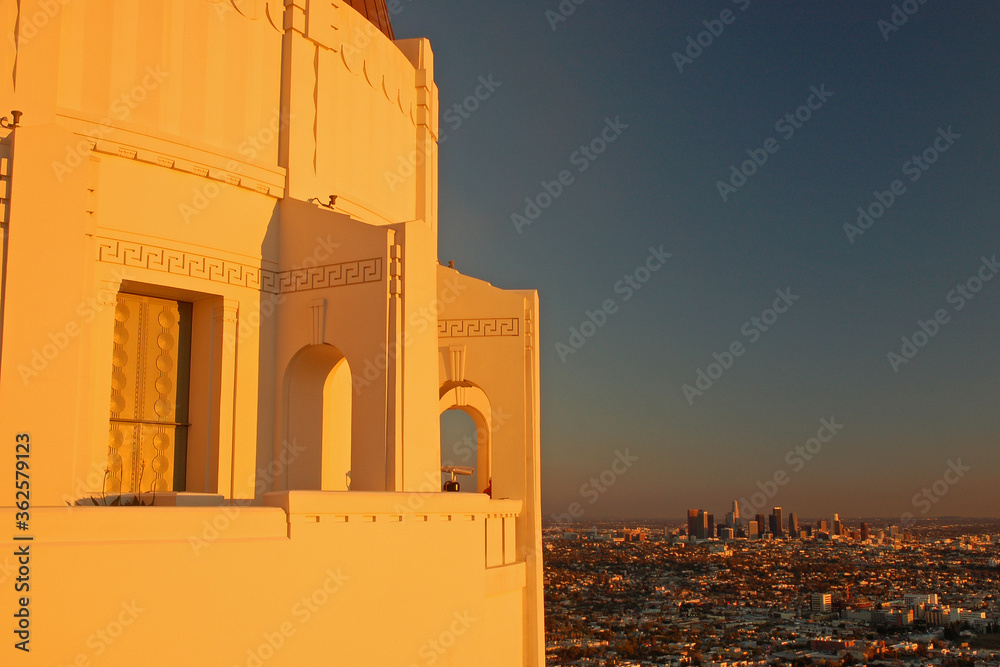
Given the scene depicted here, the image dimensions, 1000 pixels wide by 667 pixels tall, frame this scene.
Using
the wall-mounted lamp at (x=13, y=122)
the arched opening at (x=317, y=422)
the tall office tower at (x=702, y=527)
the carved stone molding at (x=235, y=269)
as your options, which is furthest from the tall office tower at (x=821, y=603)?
the wall-mounted lamp at (x=13, y=122)

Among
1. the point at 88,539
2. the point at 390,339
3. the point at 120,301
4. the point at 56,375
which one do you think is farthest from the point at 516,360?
the point at 88,539

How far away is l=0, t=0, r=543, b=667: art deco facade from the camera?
787 cm

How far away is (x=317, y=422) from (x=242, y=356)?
1486 mm

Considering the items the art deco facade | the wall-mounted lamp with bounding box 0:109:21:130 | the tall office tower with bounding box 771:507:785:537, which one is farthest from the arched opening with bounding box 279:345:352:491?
the tall office tower with bounding box 771:507:785:537

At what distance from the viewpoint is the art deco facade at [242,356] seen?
787 centimetres

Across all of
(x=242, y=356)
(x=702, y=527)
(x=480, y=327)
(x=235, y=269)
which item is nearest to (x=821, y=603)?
(x=702, y=527)

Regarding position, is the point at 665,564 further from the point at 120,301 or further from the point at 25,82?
the point at 25,82

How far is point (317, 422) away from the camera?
1358cm

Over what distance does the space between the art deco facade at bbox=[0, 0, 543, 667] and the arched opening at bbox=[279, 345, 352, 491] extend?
0.13 feet

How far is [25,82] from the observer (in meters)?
11.1

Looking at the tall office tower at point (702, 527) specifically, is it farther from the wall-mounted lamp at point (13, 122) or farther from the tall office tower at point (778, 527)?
the wall-mounted lamp at point (13, 122)

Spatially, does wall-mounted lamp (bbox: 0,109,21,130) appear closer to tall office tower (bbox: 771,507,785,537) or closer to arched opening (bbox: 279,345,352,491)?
arched opening (bbox: 279,345,352,491)

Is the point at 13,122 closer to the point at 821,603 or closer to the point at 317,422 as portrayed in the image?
the point at 317,422

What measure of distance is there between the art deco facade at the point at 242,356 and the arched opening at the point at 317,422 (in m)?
0.04
